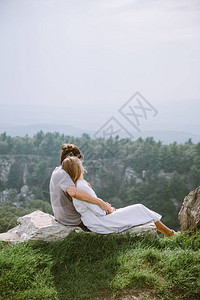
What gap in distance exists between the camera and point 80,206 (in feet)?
12.7

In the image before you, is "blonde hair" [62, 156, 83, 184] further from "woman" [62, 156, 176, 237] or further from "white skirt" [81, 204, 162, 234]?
"white skirt" [81, 204, 162, 234]

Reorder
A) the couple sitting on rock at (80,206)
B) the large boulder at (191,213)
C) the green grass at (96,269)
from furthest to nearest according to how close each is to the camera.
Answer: the large boulder at (191,213)
the couple sitting on rock at (80,206)
the green grass at (96,269)

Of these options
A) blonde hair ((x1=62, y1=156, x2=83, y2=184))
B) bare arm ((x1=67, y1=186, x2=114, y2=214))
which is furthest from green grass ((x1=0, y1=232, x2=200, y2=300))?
blonde hair ((x1=62, y1=156, x2=83, y2=184))

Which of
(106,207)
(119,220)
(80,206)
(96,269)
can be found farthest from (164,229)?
(96,269)

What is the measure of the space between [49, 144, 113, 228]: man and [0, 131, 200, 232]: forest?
31072 millimetres

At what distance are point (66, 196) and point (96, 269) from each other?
41.3 inches

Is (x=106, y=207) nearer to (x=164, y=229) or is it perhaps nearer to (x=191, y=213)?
(x=164, y=229)

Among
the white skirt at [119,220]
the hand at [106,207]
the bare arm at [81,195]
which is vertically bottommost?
the white skirt at [119,220]

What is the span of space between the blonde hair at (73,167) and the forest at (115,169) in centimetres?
3126

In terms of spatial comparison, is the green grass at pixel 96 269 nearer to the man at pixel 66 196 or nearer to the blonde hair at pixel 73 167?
the man at pixel 66 196

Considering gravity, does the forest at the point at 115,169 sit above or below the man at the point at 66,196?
below

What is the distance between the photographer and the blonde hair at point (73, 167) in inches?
154

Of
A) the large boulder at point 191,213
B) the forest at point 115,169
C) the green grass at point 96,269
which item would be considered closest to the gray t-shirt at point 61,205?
the green grass at point 96,269

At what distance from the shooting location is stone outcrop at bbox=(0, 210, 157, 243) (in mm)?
3742
